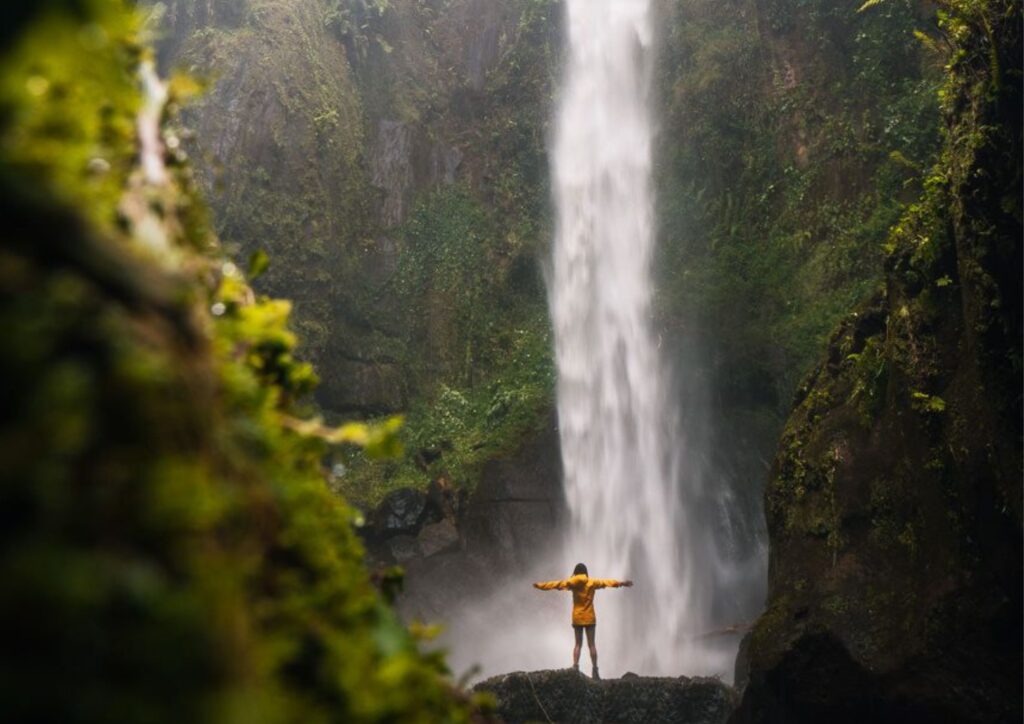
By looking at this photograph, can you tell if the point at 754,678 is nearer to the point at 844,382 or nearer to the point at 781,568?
the point at 781,568

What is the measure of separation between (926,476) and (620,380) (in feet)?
36.5

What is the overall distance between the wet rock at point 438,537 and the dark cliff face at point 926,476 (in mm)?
7942

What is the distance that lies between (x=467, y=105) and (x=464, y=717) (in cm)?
2312

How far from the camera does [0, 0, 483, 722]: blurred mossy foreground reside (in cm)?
109

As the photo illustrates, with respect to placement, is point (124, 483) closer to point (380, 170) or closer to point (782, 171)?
point (782, 171)

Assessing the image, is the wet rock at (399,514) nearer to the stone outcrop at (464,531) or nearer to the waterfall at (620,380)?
the stone outcrop at (464,531)

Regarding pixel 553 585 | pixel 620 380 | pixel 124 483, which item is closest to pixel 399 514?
pixel 620 380

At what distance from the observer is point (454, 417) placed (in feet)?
65.1

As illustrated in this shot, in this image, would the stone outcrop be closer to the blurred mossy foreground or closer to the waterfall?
the waterfall

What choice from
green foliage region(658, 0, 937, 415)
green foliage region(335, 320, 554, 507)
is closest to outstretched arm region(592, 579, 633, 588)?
green foliage region(335, 320, 554, 507)

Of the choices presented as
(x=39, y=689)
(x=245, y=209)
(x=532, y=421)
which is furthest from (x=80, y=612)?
(x=245, y=209)

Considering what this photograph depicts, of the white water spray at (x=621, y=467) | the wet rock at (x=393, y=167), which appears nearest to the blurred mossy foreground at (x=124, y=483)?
the white water spray at (x=621, y=467)

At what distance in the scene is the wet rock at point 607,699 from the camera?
401 inches

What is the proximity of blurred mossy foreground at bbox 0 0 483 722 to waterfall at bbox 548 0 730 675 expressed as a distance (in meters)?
14.0
